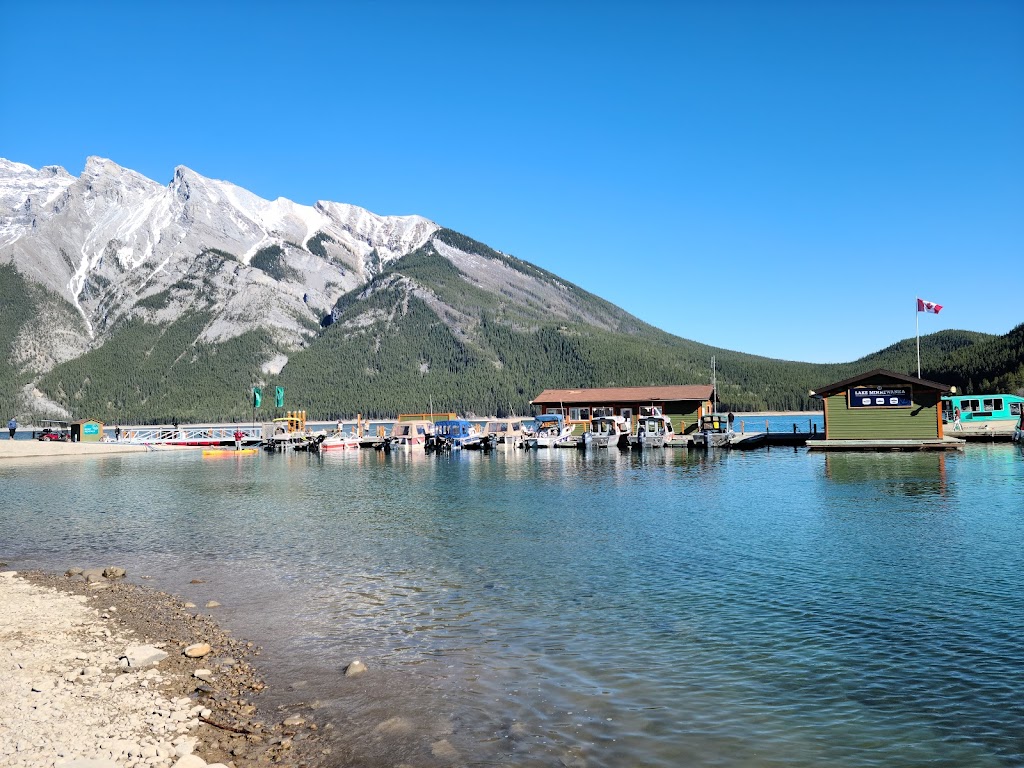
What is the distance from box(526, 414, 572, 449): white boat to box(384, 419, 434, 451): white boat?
1665 centimetres

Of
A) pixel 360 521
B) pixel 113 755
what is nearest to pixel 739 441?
pixel 360 521

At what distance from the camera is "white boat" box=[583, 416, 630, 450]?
288 ft

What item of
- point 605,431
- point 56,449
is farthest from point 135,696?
point 56,449

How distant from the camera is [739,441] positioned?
84000mm

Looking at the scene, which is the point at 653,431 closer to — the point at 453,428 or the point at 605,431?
the point at 605,431

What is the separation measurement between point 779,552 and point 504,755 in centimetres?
1665

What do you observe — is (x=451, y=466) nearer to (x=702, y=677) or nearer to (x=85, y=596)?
(x=85, y=596)

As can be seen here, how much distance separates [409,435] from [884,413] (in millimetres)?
68371

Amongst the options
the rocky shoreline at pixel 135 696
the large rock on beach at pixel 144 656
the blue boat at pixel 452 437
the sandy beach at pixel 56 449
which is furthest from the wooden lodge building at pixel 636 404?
the large rock on beach at pixel 144 656

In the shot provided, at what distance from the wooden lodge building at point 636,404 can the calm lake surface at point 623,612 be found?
49927 mm

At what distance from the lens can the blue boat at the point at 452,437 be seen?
322ft

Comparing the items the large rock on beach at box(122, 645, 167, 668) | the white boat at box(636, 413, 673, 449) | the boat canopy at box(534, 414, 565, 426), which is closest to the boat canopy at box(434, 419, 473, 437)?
the boat canopy at box(534, 414, 565, 426)

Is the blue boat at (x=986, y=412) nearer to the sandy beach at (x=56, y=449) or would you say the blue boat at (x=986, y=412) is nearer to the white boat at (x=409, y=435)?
the white boat at (x=409, y=435)

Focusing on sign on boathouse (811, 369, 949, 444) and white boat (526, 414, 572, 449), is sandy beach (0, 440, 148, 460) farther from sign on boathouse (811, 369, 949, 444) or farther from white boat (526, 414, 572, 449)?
sign on boathouse (811, 369, 949, 444)
